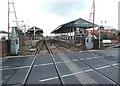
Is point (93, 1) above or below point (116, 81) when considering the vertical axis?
above

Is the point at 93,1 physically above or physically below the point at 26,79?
above

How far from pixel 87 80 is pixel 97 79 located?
0.44 metres

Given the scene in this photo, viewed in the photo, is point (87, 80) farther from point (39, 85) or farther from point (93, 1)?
A: point (93, 1)

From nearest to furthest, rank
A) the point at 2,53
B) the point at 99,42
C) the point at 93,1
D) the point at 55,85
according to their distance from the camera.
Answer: the point at 55,85
the point at 2,53
the point at 99,42
the point at 93,1

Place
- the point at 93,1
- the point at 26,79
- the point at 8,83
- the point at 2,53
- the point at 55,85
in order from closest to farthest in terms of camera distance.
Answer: the point at 55,85
the point at 8,83
the point at 26,79
the point at 2,53
the point at 93,1

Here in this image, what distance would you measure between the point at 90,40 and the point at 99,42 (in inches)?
43.2

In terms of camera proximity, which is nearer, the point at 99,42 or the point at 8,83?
the point at 8,83

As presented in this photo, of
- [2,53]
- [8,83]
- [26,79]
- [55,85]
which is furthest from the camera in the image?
[2,53]

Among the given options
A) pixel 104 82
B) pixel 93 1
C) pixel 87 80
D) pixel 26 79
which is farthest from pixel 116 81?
pixel 93 1

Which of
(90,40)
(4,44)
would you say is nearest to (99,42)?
(90,40)

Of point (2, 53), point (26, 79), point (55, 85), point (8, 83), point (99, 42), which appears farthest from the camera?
point (99, 42)

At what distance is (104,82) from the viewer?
7762 millimetres

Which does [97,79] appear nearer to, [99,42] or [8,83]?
[8,83]

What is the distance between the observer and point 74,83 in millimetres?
7594
